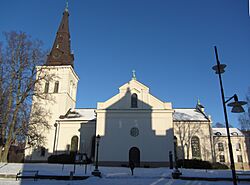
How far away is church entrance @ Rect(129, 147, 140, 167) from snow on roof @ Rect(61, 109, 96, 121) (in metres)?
10.8

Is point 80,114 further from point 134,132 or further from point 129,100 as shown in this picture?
point 134,132

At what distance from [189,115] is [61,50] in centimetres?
2627

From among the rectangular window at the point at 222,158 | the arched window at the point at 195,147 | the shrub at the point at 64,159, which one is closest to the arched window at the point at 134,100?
the shrub at the point at 64,159

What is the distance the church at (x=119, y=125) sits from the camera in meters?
29.1

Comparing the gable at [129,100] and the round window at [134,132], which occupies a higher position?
the gable at [129,100]

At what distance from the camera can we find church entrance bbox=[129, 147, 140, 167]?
2894 centimetres

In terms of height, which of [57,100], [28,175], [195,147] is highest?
[57,100]

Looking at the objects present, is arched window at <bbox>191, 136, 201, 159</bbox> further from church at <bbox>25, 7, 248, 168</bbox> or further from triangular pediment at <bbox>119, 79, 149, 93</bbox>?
triangular pediment at <bbox>119, 79, 149, 93</bbox>

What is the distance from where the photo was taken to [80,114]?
39781 mm

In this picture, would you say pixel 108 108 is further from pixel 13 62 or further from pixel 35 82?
pixel 13 62

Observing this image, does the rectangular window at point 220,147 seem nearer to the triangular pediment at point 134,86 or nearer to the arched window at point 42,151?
the triangular pediment at point 134,86

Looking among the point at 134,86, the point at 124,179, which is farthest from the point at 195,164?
the point at 124,179

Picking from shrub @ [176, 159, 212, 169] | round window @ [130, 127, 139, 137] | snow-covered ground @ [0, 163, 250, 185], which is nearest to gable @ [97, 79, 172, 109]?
round window @ [130, 127, 139, 137]

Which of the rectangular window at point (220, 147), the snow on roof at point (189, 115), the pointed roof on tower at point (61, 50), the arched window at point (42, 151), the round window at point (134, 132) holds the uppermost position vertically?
the pointed roof on tower at point (61, 50)
